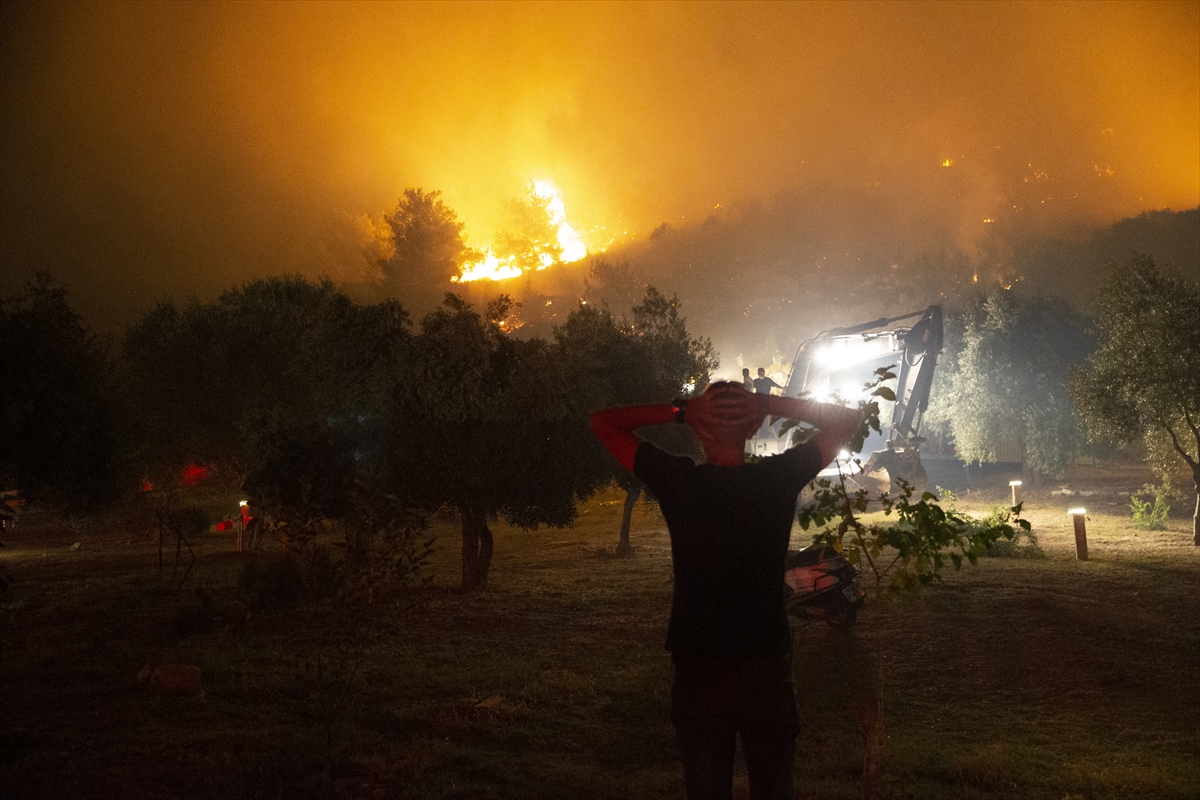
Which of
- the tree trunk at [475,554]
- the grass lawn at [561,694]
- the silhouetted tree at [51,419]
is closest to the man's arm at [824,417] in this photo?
the grass lawn at [561,694]

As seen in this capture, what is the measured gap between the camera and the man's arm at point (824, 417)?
133 inches

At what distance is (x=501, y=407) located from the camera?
1398 centimetres

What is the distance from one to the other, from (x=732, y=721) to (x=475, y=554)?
1405 centimetres

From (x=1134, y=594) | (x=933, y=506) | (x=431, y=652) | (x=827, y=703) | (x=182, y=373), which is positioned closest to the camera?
(x=933, y=506)

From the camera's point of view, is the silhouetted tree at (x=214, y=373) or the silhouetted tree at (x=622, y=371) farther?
the silhouetted tree at (x=214, y=373)

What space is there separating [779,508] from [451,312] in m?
11.9

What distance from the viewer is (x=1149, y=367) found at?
18984 millimetres

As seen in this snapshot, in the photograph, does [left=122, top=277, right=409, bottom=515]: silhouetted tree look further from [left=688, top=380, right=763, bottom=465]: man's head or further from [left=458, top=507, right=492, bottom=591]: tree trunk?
[left=688, top=380, right=763, bottom=465]: man's head

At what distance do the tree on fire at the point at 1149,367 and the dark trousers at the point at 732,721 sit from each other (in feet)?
65.1

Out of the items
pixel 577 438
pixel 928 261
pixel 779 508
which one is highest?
pixel 928 261

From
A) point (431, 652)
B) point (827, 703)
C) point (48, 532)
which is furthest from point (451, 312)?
point (48, 532)

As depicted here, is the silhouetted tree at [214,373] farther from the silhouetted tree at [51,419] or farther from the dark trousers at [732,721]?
the dark trousers at [732,721]

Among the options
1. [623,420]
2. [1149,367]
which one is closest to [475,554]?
[623,420]

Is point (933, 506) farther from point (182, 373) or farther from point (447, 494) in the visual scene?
point (182, 373)
